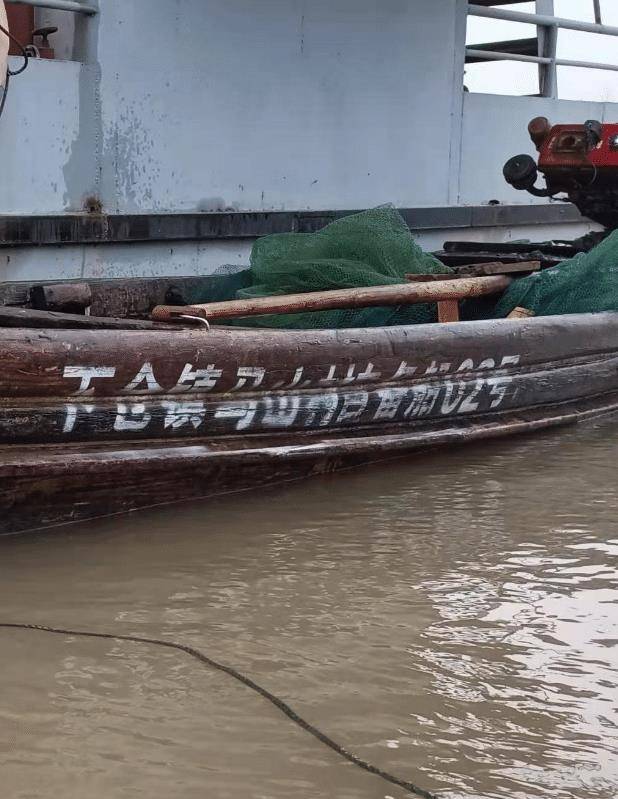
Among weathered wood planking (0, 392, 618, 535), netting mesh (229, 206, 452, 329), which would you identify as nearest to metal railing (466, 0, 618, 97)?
netting mesh (229, 206, 452, 329)

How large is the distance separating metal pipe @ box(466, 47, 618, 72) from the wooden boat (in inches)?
150

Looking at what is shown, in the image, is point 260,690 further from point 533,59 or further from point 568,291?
point 533,59

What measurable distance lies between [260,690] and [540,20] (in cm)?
784

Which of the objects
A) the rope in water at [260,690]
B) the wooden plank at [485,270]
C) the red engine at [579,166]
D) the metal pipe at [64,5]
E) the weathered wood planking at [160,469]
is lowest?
the rope in water at [260,690]

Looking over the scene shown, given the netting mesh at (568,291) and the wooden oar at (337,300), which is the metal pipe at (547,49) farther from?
the wooden oar at (337,300)

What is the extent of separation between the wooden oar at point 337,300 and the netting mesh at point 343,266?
0.23m

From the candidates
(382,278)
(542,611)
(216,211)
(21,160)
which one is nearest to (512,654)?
(542,611)

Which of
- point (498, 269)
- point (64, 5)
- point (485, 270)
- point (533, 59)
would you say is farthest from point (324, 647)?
point (533, 59)

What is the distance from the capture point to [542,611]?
3.49 m

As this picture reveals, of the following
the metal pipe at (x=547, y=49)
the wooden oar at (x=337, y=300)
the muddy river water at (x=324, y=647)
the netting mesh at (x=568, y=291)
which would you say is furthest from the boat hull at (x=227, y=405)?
the metal pipe at (x=547, y=49)

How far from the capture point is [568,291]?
21.2 ft

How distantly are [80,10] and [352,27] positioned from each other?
7.34 feet

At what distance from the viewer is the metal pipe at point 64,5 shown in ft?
19.8

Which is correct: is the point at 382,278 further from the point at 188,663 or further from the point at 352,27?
the point at 188,663
